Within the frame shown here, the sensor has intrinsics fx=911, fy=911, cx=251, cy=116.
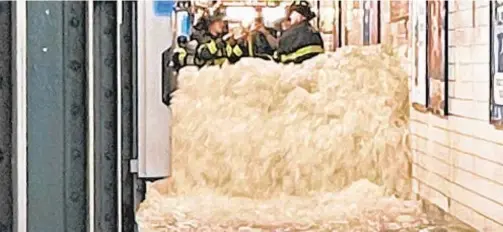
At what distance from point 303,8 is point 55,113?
2.98 meters

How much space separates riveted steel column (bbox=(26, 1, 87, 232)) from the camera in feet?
3.07

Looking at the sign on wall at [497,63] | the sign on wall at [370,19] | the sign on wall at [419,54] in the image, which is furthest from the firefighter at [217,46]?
the sign on wall at [497,63]

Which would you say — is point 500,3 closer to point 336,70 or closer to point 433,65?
point 433,65

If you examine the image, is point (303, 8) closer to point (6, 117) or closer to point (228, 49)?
point (228, 49)

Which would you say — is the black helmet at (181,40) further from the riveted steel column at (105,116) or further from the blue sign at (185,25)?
the riveted steel column at (105,116)

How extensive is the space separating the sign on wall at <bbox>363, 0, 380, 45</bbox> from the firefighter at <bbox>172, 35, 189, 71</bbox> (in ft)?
2.53

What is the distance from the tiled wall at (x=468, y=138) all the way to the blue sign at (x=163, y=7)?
3.46 feet

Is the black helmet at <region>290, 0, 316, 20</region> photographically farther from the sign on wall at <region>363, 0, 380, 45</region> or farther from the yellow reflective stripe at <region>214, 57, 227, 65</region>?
the yellow reflective stripe at <region>214, 57, 227, 65</region>

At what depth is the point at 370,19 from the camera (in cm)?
393

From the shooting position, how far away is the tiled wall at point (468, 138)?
295cm

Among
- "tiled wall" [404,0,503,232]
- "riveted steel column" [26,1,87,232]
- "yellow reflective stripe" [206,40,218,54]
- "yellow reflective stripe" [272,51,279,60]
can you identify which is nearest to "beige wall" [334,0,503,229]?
"tiled wall" [404,0,503,232]

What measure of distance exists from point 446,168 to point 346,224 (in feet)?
1.48

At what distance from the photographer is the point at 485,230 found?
301cm

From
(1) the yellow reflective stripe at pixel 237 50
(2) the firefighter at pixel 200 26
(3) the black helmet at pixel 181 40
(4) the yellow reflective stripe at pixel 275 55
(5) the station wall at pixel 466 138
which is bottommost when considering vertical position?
(5) the station wall at pixel 466 138
